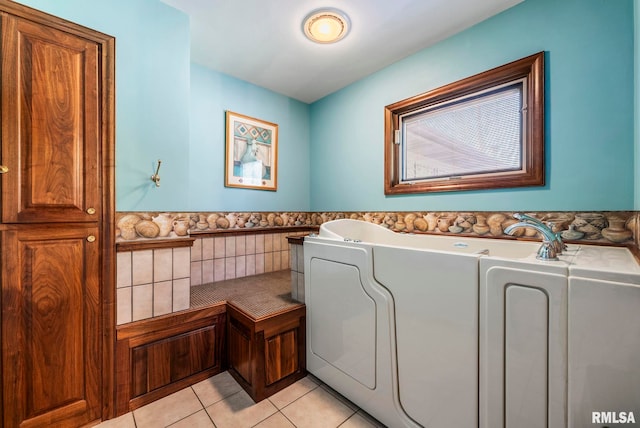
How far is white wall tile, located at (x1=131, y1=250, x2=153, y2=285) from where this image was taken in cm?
134

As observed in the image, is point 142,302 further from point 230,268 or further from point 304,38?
point 304,38

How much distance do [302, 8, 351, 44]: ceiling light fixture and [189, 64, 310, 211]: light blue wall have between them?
898 mm

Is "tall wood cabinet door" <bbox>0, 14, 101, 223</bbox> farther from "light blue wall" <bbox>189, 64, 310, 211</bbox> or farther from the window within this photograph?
the window

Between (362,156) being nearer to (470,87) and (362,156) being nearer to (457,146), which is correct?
(457,146)

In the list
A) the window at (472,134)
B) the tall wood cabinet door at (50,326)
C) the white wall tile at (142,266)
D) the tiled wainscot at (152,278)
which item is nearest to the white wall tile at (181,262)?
the tiled wainscot at (152,278)

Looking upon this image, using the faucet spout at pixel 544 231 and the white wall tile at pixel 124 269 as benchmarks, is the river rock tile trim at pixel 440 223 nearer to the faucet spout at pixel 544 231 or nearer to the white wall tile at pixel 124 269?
the white wall tile at pixel 124 269

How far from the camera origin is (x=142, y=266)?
1.36 meters

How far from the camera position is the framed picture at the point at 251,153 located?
7.40 feet

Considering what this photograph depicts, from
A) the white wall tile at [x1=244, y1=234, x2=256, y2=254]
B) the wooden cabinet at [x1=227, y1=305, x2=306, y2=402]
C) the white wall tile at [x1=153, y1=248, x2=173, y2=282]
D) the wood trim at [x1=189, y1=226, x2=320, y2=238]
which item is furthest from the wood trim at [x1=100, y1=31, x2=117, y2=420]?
the white wall tile at [x1=244, y1=234, x2=256, y2=254]

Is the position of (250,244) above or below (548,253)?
below

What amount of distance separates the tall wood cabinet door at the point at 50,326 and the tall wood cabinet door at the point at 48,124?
12 centimetres

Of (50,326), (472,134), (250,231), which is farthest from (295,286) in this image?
(472,134)

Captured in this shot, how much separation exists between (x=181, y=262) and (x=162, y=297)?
0.70 feet

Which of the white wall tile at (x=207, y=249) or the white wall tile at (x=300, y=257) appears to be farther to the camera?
the white wall tile at (x=207, y=249)
